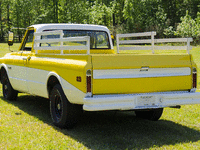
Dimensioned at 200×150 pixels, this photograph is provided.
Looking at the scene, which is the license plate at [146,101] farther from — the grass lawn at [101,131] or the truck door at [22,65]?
the truck door at [22,65]

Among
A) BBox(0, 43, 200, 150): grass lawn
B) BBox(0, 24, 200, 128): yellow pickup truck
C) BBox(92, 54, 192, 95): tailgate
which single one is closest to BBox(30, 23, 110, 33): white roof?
BBox(0, 24, 200, 128): yellow pickup truck

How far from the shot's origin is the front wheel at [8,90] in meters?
8.60

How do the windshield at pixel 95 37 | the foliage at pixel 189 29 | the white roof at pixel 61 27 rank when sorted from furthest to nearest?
the foliage at pixel 189 29 < the windshield at pixel 95 37 < the white roof at pixel 61 27

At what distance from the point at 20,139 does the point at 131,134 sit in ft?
5.96

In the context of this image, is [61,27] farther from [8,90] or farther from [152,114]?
[152,114]

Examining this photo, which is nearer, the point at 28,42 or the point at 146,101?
the point at 146,101

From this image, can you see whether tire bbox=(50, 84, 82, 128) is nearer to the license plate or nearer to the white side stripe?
the white side stripe

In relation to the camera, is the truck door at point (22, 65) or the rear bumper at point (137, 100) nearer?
the rear bumper at point (137, 100)

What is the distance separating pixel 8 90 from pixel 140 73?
434 cm

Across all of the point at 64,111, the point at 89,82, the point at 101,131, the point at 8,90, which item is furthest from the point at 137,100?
the point at 8,90

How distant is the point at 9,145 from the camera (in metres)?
5.17

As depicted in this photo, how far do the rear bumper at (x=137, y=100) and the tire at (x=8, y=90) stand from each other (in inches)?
157

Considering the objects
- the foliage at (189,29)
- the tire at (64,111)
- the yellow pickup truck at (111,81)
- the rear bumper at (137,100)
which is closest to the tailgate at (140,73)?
the yellow pickup truck at (111,81)

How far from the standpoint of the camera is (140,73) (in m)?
5.50
